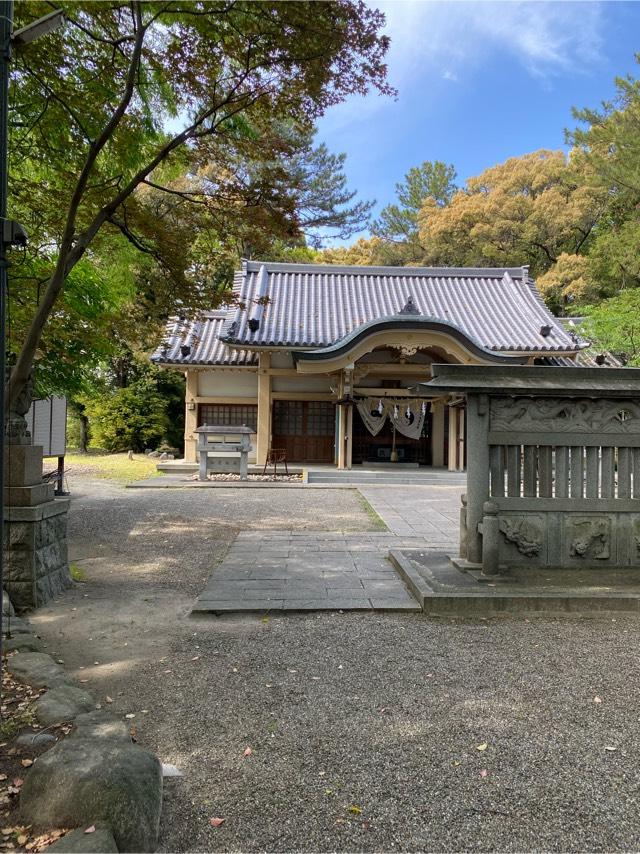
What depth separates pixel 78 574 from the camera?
5.32 metres

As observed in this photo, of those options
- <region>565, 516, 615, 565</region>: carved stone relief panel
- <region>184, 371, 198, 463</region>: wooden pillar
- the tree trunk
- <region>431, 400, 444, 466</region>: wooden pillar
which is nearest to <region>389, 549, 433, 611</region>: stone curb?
Answer: <region>565, 516, 615, 565</region>: carved stone relief panel

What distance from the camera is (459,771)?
218 cm

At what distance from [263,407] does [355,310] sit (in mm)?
5082

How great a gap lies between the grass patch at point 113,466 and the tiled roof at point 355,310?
3.41 metres

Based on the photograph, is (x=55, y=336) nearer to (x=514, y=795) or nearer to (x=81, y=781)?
(x=81, y=781)

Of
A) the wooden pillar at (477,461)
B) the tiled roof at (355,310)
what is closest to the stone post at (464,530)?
the wooden pillar at (477,461)

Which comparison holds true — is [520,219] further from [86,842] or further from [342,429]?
[86,842]

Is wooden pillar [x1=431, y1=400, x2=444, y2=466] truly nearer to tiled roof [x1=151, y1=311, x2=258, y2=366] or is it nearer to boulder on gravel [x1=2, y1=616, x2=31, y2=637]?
tiled roof [x1=151, y1=311, x2=258, y2=366]

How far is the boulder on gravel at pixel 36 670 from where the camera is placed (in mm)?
2654

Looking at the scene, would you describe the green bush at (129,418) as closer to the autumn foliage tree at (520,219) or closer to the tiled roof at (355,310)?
the tiled roof at (355,310)

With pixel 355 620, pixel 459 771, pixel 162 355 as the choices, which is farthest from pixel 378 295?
pixel 459 771

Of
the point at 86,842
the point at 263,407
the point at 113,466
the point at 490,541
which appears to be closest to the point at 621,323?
the point at 263,407

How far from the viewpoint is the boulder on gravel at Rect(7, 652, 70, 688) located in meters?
2.65

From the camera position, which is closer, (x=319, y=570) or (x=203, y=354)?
(x=319, y=570)
